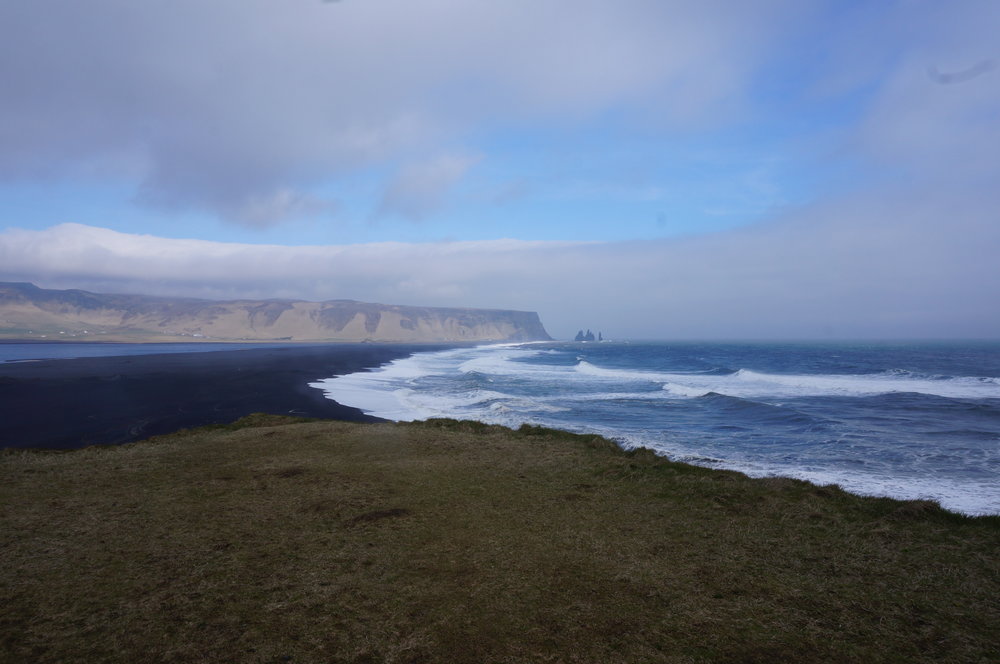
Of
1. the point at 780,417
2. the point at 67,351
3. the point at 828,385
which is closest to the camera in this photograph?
the point at 780,417

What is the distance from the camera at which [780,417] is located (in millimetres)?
23562

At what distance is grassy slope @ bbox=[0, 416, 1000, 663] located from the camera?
486 centimetres

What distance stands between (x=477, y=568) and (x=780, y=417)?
850 inches

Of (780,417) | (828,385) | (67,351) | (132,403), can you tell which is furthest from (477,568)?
(67,351)

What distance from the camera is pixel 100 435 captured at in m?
18.0

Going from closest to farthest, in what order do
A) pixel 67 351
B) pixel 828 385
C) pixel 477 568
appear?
pixel 477 568, pixel 828 385, pixel 67 351

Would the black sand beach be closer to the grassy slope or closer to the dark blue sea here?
the dark blue sea

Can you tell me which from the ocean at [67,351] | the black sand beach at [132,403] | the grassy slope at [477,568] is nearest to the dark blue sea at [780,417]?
the black sand beach at [132,403]

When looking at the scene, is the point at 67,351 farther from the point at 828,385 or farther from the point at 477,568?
the point at 828,385

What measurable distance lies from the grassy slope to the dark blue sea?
17.5 feet

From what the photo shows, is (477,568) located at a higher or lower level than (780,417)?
higher

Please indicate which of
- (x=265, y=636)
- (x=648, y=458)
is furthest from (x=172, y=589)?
(x=648, y=458)

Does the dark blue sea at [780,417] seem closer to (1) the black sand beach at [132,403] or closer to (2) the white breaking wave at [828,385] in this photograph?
(2) the white breaking wave at [828,385]

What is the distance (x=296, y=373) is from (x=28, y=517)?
38.2 metres
